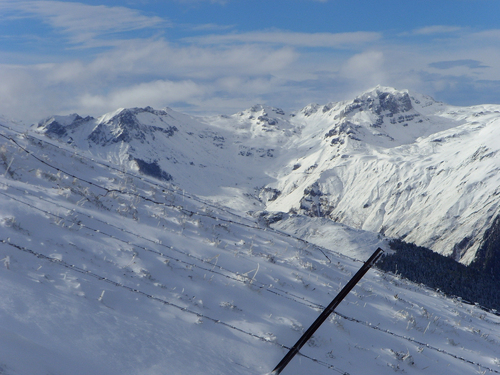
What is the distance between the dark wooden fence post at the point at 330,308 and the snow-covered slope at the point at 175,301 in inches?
35.2

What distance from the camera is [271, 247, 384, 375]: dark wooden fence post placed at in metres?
6.05

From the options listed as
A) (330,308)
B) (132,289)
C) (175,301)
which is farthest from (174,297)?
(330,308)

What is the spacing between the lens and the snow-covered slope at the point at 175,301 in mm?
6793

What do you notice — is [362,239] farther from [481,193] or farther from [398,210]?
[398,210]

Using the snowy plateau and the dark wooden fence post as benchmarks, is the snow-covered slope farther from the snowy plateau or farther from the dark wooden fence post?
the dark wooden fence post

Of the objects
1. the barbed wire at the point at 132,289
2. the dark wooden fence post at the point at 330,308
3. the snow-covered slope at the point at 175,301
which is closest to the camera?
the dark wooden fence post at the point at 330,308

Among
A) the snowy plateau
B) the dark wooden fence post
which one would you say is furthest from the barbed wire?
the dark wooden fence post

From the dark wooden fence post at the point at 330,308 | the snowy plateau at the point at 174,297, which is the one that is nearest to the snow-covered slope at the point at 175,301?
the snowy plateau at the point at 174,297

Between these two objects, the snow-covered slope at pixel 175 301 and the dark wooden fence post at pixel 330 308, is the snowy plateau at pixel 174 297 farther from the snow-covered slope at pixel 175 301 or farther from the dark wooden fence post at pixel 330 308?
the dark wooden fence post at pixel 330 308

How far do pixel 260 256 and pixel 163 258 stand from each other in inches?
136

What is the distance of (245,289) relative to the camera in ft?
32.7

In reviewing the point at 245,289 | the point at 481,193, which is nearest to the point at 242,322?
the point at 245,289

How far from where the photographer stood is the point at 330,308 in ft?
21.1

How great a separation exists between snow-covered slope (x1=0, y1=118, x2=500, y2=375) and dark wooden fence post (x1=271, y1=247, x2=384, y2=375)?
895 mm
